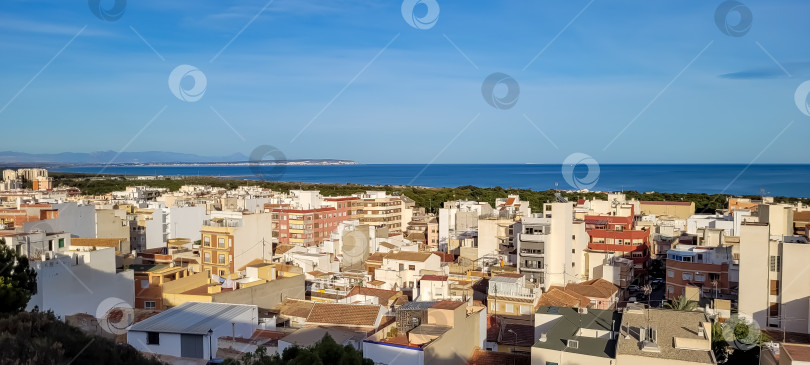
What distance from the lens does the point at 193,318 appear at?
11023 mm

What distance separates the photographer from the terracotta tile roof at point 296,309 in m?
13.7

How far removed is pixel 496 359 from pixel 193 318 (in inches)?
204

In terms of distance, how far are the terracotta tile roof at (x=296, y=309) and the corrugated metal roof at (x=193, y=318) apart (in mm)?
1888

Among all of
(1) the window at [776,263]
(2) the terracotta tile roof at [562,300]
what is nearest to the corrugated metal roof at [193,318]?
(2) the terracotta tile roof at [562,300]


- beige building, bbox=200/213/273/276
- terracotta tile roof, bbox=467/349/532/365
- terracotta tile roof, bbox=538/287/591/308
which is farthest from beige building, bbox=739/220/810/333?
beige building, bbox=200/213/273/276

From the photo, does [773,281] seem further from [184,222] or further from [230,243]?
[184,222]

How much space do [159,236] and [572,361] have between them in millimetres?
23656

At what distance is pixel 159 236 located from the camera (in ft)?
94.5

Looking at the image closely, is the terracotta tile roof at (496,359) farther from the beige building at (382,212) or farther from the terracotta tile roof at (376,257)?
the beige building at (382,212)

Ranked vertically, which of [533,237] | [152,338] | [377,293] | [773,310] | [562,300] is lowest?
[562,300]

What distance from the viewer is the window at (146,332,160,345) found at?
10.2m

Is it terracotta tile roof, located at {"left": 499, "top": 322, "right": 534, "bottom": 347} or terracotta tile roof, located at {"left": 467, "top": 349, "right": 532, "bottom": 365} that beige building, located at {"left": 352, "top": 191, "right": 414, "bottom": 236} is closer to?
terracotta tile roof, located at {"left": 499, "top": 322, "right": 534, "bottom": 347}

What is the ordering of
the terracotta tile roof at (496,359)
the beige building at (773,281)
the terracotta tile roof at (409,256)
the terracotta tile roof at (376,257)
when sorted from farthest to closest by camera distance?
the terracotta tile roof at (376,257)
the terracotta tile roof at (409,256)
the beige building at (773,281)
the terracotta tile roof at (496,359)

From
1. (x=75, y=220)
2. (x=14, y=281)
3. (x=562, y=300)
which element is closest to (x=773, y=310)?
(x=562, y=300)
